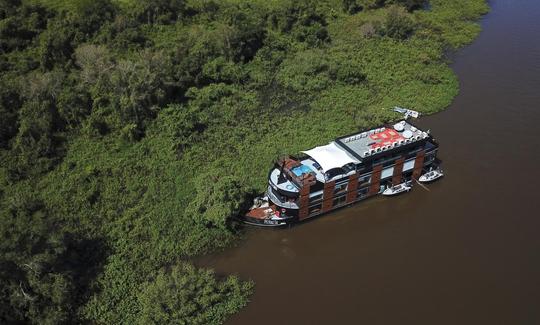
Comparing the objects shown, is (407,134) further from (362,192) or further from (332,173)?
(332,173)

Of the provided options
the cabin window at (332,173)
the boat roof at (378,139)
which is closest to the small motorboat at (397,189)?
the boat roof at (378,139)

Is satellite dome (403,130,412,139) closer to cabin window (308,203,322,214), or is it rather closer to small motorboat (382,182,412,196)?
small motorboat (382,182,412,196)

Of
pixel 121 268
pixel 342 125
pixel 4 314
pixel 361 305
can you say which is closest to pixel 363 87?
pixel 342 125

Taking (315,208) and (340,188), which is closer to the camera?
(340,188)

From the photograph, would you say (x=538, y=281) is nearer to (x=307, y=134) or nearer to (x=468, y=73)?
(x=307, y=134)

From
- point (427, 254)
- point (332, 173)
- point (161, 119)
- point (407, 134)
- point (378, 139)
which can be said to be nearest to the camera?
point (427, 254)

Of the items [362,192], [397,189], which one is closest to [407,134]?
[397,189]
